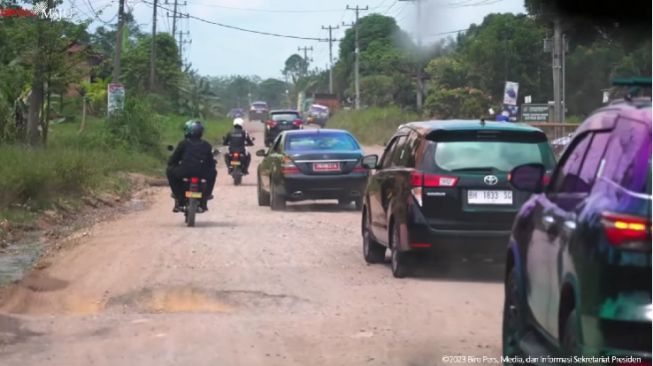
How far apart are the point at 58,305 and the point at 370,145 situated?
169ft

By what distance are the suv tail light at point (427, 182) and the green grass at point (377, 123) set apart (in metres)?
47.8

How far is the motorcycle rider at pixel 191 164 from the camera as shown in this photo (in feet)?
59.0

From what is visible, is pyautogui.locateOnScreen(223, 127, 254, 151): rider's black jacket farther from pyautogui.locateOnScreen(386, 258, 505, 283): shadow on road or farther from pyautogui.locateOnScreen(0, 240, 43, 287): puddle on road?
pyautogui.locateOnScreen(386, 258, 505, 283): shadow on road

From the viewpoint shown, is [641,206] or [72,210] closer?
[641,206]

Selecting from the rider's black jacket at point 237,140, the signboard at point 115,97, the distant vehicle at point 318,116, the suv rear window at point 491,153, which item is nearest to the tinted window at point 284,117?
the signboard at point 115,97

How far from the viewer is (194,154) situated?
18031mm

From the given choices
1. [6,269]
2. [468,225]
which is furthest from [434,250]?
[6,269]

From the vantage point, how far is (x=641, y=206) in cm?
505

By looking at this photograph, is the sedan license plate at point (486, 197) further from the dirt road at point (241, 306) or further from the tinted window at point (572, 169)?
the tinted window at point (572, 169)

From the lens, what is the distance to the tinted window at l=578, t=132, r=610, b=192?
5.98 m

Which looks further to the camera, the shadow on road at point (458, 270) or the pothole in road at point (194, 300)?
the shadow on road at point (458, 270)

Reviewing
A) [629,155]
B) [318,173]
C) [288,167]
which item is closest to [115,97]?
[288,167]

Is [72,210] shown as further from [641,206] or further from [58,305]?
[641,206]

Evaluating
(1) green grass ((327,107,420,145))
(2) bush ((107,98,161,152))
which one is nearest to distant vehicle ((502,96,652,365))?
(2) bush ((107,98,161,152))
